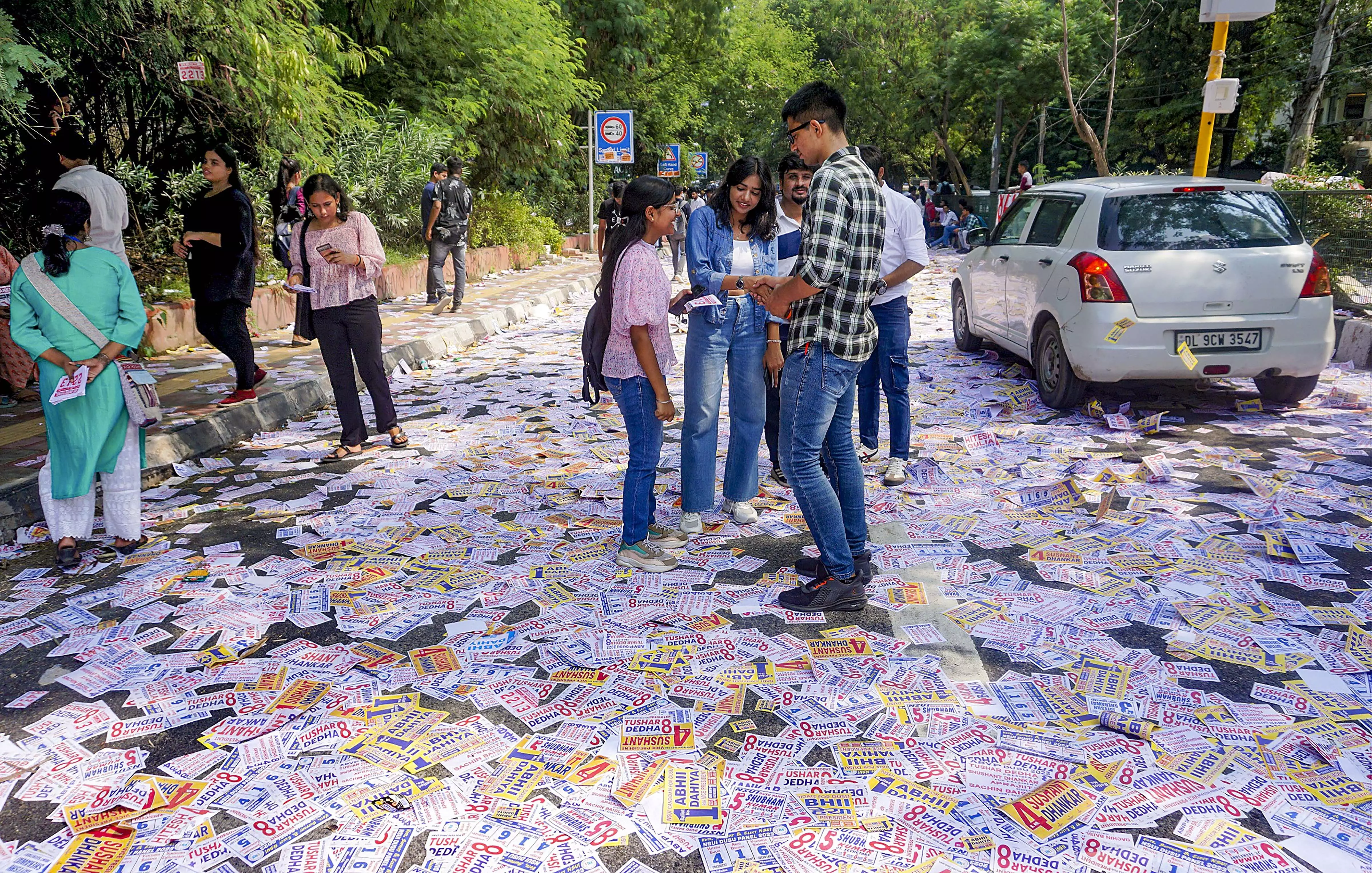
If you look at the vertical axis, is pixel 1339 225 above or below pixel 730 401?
above

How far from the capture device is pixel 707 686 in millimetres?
3441

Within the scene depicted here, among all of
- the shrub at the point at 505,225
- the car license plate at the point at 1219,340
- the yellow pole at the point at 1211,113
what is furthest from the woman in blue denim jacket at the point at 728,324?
the shrub at the point at 505,225

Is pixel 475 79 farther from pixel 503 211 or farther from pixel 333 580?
pixel 333 580

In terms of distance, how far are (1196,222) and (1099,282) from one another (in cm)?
81

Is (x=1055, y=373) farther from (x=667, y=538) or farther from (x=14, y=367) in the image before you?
(x=14, y=367)

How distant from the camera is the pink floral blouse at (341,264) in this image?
609 cm

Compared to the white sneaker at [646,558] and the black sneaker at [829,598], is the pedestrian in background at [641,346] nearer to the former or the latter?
the white sneaker at [646,558]

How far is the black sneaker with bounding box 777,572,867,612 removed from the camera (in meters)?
4.00

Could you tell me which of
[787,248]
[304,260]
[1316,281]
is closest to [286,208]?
[304,260]

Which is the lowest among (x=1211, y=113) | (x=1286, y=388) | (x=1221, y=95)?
(x=1286, y=388)

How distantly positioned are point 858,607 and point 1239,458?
3446 mm

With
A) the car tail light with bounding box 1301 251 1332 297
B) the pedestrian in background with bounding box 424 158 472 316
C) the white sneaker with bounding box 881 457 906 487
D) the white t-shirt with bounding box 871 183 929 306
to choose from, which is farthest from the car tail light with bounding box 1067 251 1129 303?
the pedestrian in background with bounding box 424 158 472 316

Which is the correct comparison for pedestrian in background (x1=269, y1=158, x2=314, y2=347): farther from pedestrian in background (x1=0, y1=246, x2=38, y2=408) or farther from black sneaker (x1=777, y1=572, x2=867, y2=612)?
black sneaker (x1=777, y1=572, x2=867, y2=612)

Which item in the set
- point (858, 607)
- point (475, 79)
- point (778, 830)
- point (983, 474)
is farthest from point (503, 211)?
point (778, 830)
